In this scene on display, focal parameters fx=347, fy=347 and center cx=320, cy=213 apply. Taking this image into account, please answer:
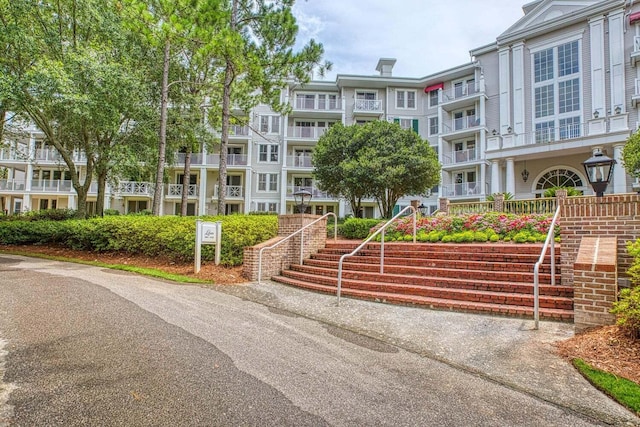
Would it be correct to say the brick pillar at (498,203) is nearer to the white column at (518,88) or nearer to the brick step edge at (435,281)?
the brick step edge at (435,281)

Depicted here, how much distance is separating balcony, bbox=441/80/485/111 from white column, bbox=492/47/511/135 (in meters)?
1.23

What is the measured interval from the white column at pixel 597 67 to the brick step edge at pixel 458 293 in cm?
1933

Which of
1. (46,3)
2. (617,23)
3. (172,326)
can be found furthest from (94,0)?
(617,23)

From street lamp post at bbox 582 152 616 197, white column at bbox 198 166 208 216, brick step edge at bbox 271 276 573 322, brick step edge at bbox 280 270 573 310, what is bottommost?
brick step edge at bbox 271 276 573 322

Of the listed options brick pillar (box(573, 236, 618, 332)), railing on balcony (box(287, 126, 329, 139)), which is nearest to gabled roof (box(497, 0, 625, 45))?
railing on balcony (box(287, 126, 329, 139))

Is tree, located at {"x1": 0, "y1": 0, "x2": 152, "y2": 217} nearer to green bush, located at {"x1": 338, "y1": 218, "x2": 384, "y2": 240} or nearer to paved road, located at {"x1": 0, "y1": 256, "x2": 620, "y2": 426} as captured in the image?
paved road, located at {"x1": 0, "y1": 256, "x2": 620, "y2": 426}

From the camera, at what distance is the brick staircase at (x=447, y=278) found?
5312 millimetres

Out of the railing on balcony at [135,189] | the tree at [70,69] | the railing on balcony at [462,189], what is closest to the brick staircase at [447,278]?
the tree at [70,69]

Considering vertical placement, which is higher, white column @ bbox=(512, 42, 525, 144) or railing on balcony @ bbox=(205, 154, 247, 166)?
white column @ bbox=(512, 42, 525, 144)

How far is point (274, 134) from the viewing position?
27.4 metres

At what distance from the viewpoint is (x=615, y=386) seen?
9.64 ft

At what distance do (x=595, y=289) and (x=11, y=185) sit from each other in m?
37.2

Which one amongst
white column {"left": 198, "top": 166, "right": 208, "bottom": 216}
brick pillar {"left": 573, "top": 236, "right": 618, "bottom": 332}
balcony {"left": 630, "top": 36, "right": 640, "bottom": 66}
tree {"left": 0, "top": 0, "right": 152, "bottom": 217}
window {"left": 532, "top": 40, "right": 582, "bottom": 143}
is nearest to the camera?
brick pillar {"left": 573, "top": 236, "right": 618, "bottom": 332}

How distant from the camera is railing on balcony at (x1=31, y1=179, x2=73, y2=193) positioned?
27.2 meters
